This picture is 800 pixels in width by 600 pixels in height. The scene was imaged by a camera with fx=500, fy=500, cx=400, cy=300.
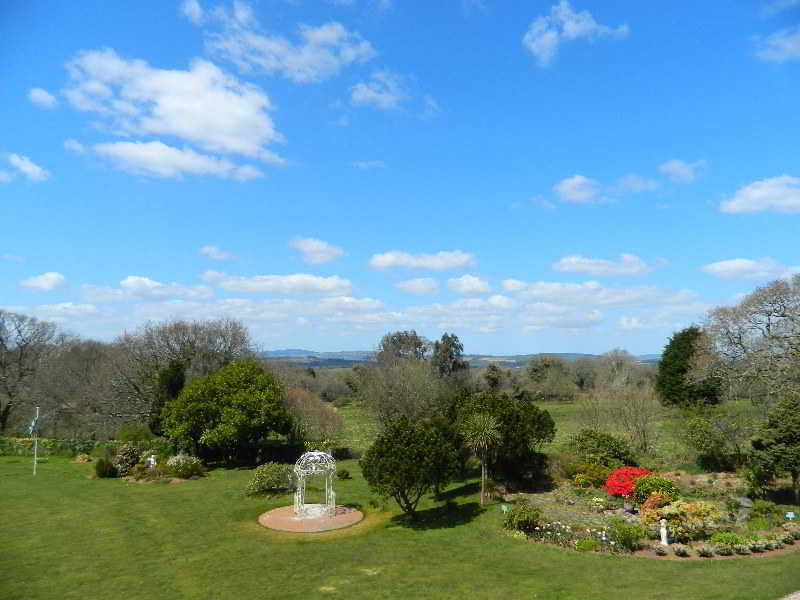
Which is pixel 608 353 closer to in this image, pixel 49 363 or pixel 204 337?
pixel 204 337

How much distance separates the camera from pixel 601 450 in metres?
29.2

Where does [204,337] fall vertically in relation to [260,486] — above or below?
above

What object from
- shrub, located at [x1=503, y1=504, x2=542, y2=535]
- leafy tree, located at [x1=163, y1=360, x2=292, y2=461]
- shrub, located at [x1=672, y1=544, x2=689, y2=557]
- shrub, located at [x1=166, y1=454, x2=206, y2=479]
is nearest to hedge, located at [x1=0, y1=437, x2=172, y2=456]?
leafy tree, located at [x1=163, y1=360, x2=292, y2=461]

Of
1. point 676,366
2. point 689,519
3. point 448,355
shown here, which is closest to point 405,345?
point 448,355

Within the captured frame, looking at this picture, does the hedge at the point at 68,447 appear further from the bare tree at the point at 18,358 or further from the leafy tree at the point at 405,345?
the leafy tree at the point at 405,345

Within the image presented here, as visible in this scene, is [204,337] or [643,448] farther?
[204,337]

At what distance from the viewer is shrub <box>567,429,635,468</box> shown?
28641 mm

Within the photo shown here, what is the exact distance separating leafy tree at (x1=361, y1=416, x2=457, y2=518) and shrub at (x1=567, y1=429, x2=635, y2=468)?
11140mm

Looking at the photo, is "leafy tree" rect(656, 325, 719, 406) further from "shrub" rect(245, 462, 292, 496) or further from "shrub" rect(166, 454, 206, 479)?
"shrub" rect(166, 454, 206, 479)

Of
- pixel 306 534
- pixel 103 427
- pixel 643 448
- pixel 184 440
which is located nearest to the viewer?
pixel 306 534

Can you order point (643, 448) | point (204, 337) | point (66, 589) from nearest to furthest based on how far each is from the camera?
point (66, 589) < point (643, 448) < point (204, 337)

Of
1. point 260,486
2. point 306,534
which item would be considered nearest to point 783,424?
point 306,534

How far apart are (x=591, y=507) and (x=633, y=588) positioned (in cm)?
924

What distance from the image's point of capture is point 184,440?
3728 centimetres
